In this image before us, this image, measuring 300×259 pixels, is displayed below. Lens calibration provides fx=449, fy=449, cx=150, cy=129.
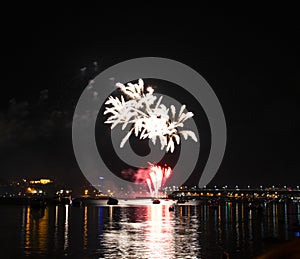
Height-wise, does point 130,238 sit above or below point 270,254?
below

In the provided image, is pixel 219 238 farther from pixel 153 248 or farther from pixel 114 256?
pixel 114 256

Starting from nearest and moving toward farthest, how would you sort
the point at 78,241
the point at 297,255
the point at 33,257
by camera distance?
the point at 297,255
the point at 33,257
the point at 78,241

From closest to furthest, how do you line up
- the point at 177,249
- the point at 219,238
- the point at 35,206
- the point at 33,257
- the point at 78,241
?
the point at 33,257
the point at 177,249
the point at 78,241
the point at 219,238
the point at 35,206

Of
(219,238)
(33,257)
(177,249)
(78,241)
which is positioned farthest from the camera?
(219,238)

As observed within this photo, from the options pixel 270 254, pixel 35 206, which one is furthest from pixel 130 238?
pixel 35 206

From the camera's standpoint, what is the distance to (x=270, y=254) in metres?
6.57

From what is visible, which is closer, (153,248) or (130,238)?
(153,248)

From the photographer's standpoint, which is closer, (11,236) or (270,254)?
(270,254)

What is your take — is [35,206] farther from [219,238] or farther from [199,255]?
[199,255]

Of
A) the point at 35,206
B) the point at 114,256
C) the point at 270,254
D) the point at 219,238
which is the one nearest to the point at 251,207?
the point at 35,206

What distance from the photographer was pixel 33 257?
107ft

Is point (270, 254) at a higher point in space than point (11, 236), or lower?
higher

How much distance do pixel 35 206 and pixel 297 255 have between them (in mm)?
134414

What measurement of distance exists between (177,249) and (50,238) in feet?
50.4
